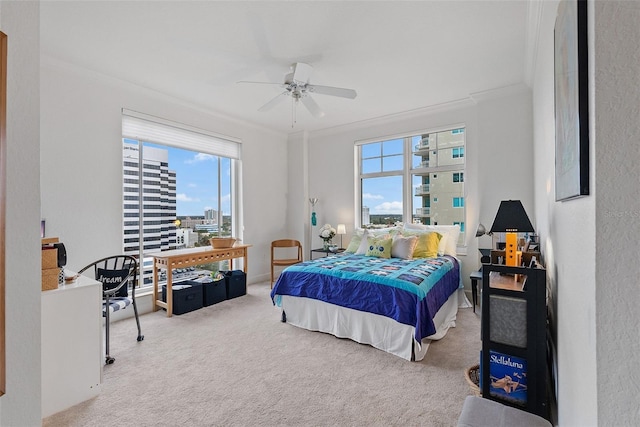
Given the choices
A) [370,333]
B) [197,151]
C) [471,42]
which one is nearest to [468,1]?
[471,42]

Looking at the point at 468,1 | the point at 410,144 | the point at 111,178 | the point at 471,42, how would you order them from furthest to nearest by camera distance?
the point at 410,144 < the point at 111,178 < the point at 471,42 < the point at 468,1

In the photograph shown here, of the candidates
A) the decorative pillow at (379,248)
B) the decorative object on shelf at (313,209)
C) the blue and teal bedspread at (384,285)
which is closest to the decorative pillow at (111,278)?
the blue and teal bedspread at (384,285)

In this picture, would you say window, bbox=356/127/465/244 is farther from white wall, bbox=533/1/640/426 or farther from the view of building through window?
white wall, bbox=533/1/640/426

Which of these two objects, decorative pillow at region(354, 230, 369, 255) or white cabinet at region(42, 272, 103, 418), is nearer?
white cabinet at region(42, 272, 103, 418)

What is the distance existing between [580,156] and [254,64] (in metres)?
2.98

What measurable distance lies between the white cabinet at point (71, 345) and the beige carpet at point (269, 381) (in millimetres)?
97

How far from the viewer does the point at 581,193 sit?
2.72 ft

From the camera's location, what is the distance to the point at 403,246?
12.6ft

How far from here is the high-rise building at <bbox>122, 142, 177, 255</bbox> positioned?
12.3 feet

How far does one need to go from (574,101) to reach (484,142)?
11.4 ft

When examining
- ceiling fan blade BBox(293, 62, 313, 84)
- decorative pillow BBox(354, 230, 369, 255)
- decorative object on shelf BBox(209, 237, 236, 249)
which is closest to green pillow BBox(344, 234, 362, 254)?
decorative pillow BBox(354, 230, 369, 255)

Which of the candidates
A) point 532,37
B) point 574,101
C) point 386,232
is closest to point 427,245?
point 386,232

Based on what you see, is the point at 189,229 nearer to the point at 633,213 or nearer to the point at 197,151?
the point at 197,151

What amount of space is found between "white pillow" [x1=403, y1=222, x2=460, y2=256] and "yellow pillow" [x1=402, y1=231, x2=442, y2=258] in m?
0.16
